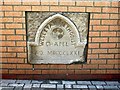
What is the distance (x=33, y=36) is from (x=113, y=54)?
4.20ft

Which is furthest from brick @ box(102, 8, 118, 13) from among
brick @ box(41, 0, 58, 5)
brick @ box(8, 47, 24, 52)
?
brick @ box(8, 47, 24, 52)

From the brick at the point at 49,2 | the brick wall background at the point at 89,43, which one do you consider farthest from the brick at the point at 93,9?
the brick at the point at 49,2

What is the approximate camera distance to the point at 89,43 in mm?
3477

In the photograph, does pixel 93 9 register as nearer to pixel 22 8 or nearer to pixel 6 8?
pixel 22 8

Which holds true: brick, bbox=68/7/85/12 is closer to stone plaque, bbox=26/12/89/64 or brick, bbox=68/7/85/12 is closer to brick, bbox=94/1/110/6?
stone plaque, bbox=26/12/89/64

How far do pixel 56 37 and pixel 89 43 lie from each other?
1.71 ft

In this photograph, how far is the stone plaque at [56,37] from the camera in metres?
3.40

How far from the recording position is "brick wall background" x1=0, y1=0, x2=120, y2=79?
336 centimetres

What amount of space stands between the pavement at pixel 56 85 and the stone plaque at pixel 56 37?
33 centimetres

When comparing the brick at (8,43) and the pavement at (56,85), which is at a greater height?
the brick at (8,43)

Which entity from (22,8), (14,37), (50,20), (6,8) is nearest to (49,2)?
(50,20)

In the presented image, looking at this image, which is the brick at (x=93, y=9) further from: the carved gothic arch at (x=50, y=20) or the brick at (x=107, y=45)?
→ the brick at (x=107, y=45)

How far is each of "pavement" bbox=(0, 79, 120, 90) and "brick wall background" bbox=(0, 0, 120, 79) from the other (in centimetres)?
11

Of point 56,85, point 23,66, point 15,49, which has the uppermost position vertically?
point 15,49
